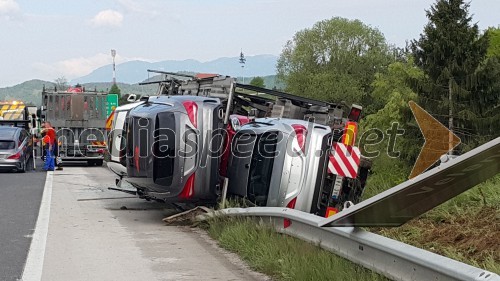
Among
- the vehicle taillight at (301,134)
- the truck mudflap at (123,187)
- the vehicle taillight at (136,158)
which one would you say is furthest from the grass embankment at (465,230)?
the truck mudflap at (123,187)

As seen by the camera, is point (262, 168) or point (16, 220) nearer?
point (262, 168)

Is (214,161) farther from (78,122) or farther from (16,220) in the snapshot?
(78,122)

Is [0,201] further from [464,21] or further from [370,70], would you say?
[370,70]

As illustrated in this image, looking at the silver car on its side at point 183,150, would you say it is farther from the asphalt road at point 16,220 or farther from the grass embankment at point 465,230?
the grass embankment at point 465,230

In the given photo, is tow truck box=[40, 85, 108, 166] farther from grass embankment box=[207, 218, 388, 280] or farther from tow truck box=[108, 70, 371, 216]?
grass embankment box=[207, 218, 388, 280]

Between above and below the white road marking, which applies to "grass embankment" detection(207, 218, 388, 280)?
above

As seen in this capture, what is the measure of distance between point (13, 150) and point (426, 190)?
2159cm

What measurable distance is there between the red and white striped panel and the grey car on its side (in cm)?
1617

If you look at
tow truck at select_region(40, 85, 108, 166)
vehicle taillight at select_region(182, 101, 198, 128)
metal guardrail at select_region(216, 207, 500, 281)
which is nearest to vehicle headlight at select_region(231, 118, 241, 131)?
vehicle taillight at select_region(182, 101, 198, 128)

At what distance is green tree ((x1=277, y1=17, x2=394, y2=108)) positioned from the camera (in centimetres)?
7800

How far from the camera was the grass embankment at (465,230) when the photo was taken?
6.74 meters

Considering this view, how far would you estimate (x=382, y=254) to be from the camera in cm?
550

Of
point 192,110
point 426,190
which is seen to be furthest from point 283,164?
point 426,190

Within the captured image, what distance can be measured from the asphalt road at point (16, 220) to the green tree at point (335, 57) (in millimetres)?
60832
